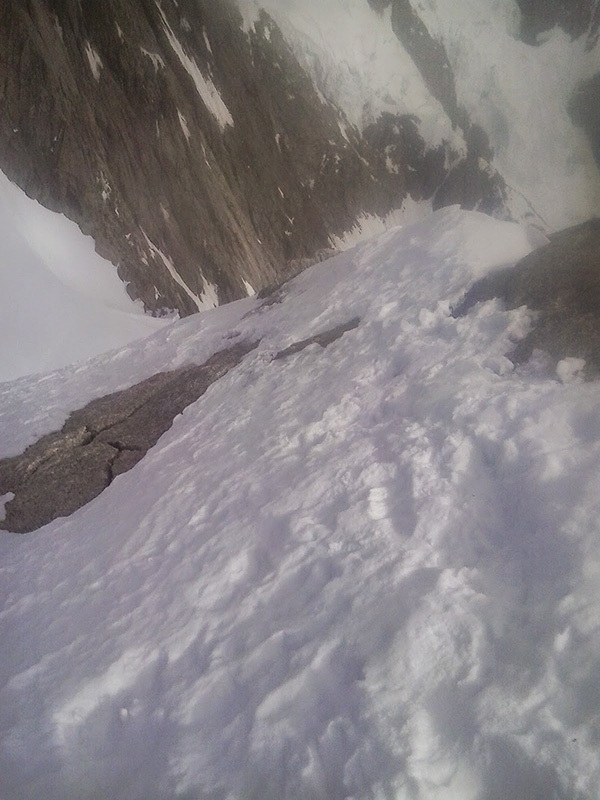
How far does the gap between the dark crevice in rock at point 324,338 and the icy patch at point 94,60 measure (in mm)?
19620

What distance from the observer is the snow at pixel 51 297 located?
14.2m

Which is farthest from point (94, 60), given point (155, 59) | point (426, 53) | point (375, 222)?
point (426, 53)

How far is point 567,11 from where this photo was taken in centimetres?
4744

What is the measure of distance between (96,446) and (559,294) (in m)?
5.96

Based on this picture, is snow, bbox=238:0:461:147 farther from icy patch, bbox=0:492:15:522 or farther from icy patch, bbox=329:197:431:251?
icy patch, bbox=0:492:15:522

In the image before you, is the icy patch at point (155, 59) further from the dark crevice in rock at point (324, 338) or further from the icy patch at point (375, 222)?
the dark crevice in rock at point (324, 338)

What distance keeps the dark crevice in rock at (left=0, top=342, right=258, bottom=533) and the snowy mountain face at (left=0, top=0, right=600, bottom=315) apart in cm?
576

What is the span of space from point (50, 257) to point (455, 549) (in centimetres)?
1760

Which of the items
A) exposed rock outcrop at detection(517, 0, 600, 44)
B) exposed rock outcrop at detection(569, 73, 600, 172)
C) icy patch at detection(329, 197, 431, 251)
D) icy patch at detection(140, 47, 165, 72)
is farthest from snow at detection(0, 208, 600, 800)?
exposed rock outcrop at detection(517, 0, 600, 44)

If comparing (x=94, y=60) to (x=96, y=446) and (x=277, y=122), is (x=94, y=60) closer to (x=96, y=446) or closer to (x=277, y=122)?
(x=277, y=122)

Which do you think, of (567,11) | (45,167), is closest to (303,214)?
(45,167)

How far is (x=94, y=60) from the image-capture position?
70.2ft

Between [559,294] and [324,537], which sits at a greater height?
[559,294]

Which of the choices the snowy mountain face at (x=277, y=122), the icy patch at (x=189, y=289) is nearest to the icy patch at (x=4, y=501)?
the snowy mountain face at (x=277, y=122)
